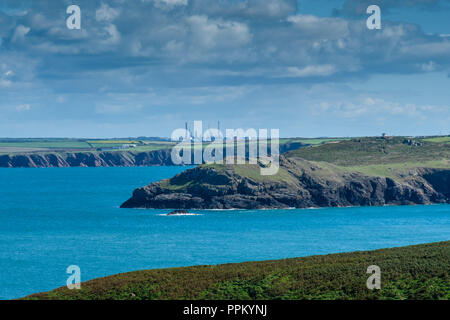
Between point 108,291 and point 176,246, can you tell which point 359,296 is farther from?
point 176,246

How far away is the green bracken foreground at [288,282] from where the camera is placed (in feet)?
175

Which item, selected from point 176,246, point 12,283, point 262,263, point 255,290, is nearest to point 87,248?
point 176,246

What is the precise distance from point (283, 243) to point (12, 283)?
198 ft

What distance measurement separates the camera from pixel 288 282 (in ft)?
187

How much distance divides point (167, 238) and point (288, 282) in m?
89.6

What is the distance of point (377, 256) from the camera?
6569 centimetres
